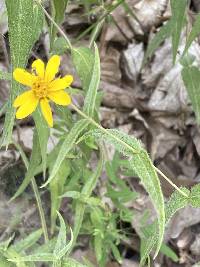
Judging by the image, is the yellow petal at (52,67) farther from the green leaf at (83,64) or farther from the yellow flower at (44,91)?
the green leaf at (83,64)

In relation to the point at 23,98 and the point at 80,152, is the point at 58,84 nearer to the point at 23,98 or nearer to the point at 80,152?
the point at 23,98

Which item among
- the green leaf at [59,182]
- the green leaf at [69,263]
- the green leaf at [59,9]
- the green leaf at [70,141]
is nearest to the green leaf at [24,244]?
the green leaf at [59,182]

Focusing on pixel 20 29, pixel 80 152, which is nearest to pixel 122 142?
pixel 20 29

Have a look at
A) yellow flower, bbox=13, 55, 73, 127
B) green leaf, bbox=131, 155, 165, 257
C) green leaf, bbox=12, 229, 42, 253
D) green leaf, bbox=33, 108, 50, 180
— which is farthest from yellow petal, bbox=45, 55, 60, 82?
green leaf, bbox=12, 229, 42, 253

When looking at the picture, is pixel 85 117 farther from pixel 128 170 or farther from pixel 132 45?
pixel 132 45

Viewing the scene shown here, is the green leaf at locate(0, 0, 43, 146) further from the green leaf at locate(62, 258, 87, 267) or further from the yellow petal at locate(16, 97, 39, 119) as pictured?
the green leaf at locate(62, 258, 87, 267)


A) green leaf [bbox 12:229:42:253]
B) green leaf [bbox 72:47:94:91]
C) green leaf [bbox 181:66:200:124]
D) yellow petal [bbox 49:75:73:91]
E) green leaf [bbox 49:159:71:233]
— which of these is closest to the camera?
yellow petal [bbox 49:75:73:91]
